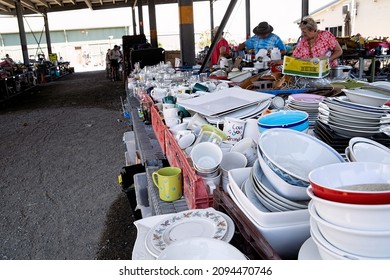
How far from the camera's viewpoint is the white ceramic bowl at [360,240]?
2.14 feet

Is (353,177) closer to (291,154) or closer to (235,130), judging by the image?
(291,154)

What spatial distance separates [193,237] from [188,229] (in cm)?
14

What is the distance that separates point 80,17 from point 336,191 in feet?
110

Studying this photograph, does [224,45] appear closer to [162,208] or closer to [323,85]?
[323,85]

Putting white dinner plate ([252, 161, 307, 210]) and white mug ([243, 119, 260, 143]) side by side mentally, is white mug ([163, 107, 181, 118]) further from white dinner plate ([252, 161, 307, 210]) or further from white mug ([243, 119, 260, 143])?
white dinner plate ([252, 161, 307, 210])

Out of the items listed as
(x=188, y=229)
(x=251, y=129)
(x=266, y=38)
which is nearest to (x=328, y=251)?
(x=188, y=229)

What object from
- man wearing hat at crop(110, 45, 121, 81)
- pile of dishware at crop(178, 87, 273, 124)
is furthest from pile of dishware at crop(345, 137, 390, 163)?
man wearing hat at crop(110, 45, 121, 81)

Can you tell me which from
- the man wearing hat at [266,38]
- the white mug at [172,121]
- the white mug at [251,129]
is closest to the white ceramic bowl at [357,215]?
the white mug at [251,129]

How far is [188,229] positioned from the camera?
1.05 metres

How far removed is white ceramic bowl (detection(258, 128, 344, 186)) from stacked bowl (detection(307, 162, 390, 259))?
0.30 metres

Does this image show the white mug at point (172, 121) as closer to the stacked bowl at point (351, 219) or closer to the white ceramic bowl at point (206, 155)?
the white ceramic bowl at point (206, 155)

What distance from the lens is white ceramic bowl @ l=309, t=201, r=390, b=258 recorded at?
2.14 feet

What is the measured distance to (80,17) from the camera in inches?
1217
